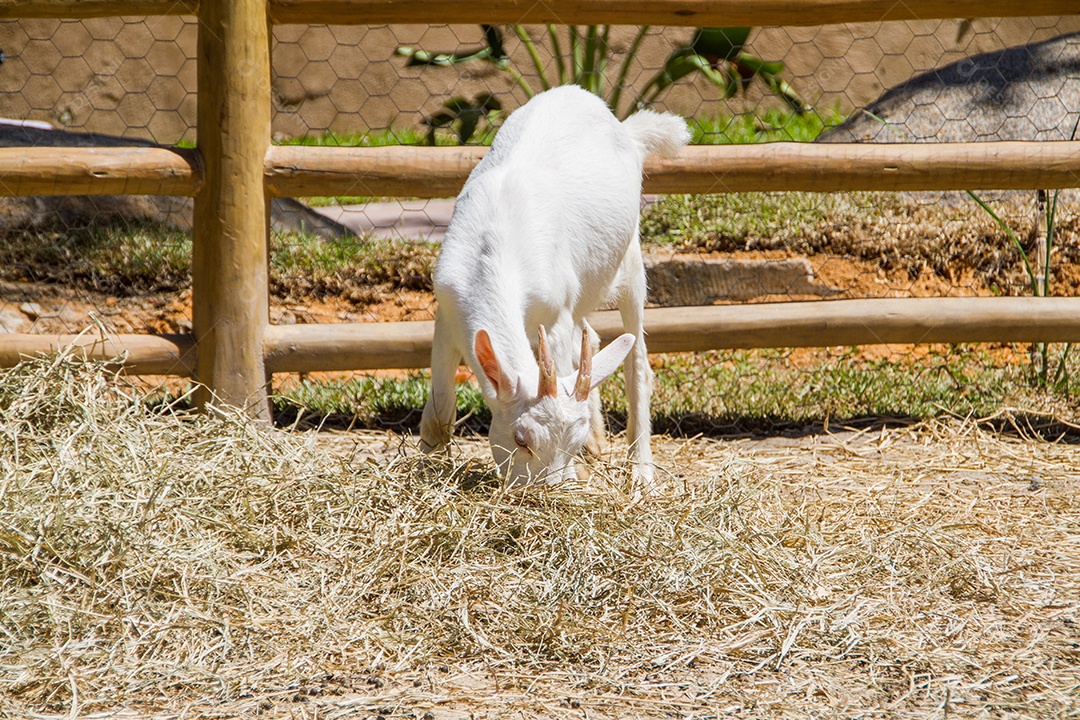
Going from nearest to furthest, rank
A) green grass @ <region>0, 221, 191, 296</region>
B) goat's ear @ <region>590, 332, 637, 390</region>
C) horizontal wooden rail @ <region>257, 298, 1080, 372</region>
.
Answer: goat's ear @ <region>590, 332, 637, 390</region> → horizontal wooden rail @ <region>257, 298, 1080, 372</region> → green grass @ <region>0, 221, 191, 296</region>

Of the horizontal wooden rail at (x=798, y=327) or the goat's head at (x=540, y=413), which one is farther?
the horizontal wooden rail at (x=798, y=327)

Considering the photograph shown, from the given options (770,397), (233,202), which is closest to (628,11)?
(233,202)

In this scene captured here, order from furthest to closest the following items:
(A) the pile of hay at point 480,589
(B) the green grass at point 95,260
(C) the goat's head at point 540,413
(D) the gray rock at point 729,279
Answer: (D) the gray rock at point 729,279 < (B) the green grass at point 95,260 < (C) the goat's head at point 540,413 < (A) the pile of hay at point 480,589

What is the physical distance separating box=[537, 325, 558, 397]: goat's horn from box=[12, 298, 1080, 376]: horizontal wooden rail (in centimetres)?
154

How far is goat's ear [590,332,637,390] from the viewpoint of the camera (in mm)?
3481

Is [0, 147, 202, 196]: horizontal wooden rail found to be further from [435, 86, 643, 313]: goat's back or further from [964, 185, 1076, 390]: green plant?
[964, 185, 1076, 390]: green plant

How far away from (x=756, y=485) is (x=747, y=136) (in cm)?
553

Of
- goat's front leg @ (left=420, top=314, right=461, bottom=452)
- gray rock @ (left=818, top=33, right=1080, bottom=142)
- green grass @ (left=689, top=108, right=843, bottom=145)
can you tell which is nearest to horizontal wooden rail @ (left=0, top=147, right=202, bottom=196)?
goat's front leg @ (left=420, top=314, right=461, bottom=452)

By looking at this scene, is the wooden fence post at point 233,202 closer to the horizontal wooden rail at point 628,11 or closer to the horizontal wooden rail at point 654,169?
the horizontal wooden rail at point 654,169

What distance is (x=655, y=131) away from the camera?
4602mm

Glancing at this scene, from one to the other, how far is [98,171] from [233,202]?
550 millimetres

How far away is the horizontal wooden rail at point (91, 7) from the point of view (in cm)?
449

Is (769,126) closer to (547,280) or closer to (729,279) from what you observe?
(729,279)

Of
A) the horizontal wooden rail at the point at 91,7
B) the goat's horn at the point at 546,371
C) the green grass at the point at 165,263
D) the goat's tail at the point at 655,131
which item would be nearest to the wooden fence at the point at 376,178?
the horizontal wooden rail at the point at 91,7
